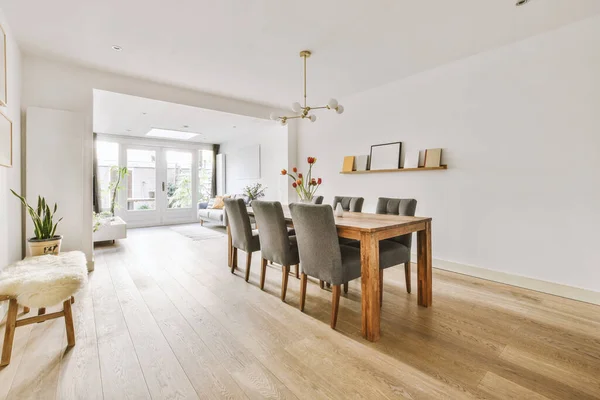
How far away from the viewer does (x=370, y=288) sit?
1952mm

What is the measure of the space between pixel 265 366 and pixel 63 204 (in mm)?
3109

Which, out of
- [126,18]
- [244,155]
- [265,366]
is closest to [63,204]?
[126,18]

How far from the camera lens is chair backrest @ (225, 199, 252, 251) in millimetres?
3035

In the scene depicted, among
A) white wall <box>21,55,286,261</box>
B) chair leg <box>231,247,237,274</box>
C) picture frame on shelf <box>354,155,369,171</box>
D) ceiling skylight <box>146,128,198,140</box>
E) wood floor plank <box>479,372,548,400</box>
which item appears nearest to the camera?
wood floor plank <box>479,372,548,400</box>

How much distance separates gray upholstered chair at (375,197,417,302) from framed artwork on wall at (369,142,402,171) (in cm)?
107

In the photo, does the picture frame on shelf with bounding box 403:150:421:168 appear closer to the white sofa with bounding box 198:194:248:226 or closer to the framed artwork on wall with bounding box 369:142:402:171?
the framed artwork on wall with bounding box 369:142:402:171

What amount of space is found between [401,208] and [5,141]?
361 centimetres

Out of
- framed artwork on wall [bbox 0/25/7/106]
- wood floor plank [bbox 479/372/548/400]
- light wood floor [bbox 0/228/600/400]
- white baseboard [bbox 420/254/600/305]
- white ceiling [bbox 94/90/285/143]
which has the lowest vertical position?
wood floor plank [bbox 479/372/548/400]

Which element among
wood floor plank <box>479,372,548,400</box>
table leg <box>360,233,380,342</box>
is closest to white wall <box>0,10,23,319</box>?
table leg <box>360,233,380,342</box>

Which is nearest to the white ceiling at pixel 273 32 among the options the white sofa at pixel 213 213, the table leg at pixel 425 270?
the table leg at pixel 425 270

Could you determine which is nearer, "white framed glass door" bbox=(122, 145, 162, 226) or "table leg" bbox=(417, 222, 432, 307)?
"table leg" bbox=(417, 222, 432, 307)

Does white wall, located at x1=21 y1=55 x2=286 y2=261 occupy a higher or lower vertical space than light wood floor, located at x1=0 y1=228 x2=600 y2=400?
higher

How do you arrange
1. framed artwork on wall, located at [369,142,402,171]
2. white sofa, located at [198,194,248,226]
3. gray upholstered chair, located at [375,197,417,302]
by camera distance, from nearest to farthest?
gray upholstered chair, located at [375,197,417,302] < framed artwork on wall, located at [369,142,402,171] < white sofa, located at [198,194,248,226]

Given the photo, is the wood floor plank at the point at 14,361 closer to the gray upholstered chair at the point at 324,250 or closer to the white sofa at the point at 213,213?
the gray upholstered chair at the point at 324,250
